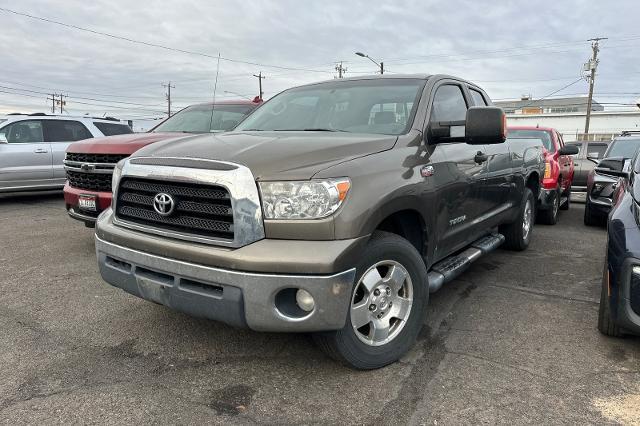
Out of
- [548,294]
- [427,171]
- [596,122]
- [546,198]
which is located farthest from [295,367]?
[596,122]

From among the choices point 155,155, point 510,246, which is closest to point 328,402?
point 155,155

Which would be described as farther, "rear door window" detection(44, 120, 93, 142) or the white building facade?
the white building facade

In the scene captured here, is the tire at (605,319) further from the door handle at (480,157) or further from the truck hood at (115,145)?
the truck hood at (115,145)

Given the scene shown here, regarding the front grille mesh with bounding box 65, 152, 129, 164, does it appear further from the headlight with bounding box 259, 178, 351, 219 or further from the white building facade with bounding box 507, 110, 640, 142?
the white building facade with bounding box 507, 110, 640, 142

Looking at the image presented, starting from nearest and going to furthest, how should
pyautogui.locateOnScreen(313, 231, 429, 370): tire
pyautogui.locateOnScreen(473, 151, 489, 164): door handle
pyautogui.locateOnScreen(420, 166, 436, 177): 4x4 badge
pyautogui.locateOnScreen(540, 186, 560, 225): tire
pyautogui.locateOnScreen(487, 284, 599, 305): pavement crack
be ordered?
1. pyautogui.locateOnScreen(313, 231, 429, 370): tire
2. pyautogui.locateOnScreen(420, 166, 436, 177): 4x4 badge
3. pyautogui.locateOnScreen(473, 151, 489, 164): door handle
4. pyautogui.locateOnScreen(487, 284, 599, 305): pavement crack
5. pyautogui.locateOnScreen(540, 186, 560, 225): tire

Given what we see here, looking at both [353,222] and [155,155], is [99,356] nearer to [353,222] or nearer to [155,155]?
[155,155]

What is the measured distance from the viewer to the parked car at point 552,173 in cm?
773

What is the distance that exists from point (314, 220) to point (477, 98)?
3.06m

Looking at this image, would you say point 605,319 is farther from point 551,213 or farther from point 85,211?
point 551,213

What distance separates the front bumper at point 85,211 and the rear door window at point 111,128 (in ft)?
15.0

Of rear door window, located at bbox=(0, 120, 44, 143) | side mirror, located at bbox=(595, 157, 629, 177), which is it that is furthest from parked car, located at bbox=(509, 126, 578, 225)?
rear door window, located at bbox=(0, 120, 44, 143)

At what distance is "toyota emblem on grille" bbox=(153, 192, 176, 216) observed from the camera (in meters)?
2.76

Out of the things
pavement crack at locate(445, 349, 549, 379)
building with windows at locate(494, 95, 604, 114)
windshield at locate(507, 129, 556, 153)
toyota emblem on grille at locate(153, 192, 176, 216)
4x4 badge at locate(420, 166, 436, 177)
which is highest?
building with windows at locate(494, 95, 604, 114)

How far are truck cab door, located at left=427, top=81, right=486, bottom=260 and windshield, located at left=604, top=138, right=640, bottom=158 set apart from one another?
20.4 ft
